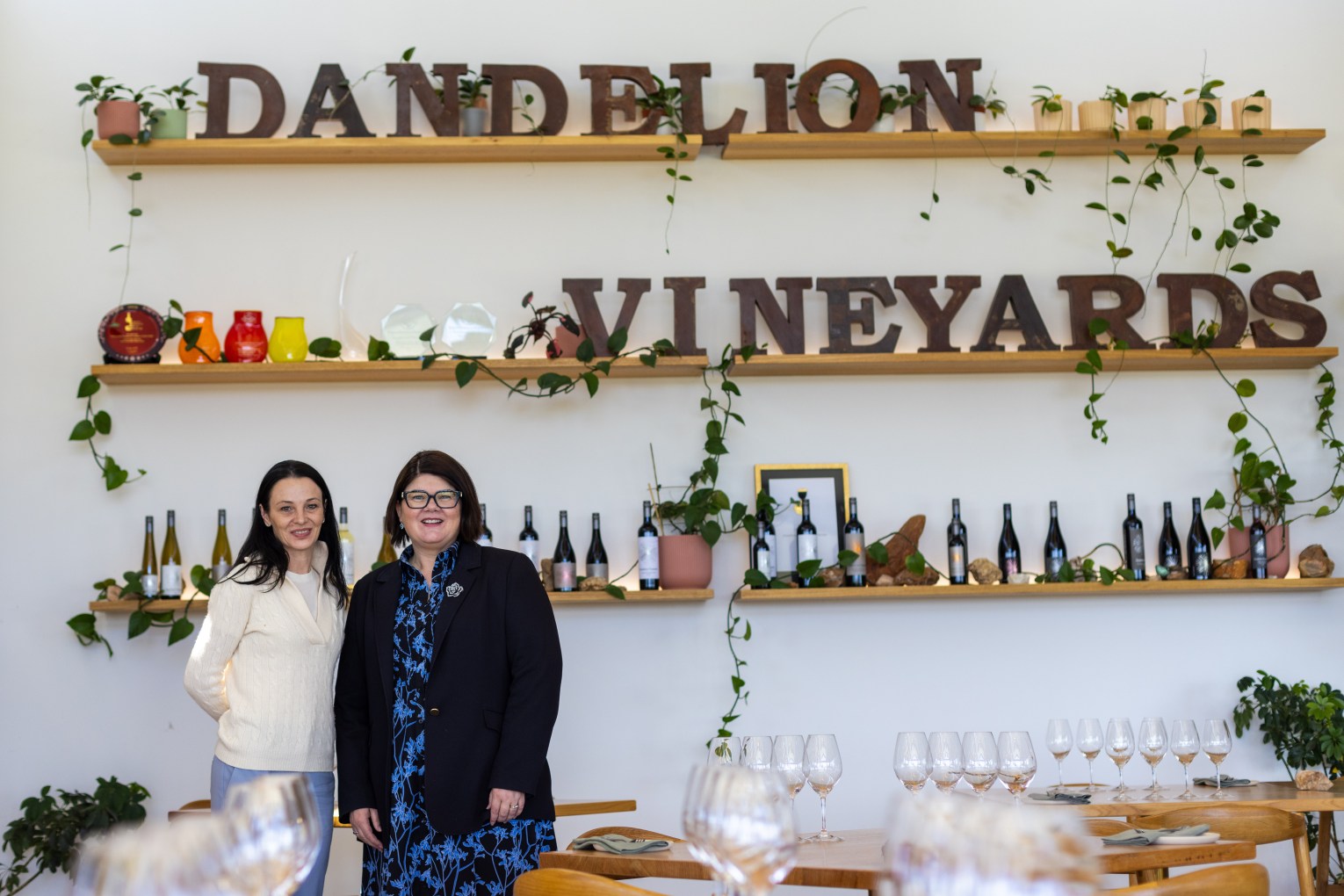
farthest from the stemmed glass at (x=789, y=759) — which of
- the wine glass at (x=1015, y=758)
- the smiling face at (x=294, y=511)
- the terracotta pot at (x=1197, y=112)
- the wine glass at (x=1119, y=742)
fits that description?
the terracotta pot at (x=1197, y=112)

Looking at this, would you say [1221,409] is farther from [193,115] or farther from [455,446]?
[193,115]

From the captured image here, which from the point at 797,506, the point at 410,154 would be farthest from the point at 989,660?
the point at 410,154

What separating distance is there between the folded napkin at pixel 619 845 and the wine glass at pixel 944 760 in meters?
0.57

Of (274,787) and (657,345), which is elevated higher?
(657,345)

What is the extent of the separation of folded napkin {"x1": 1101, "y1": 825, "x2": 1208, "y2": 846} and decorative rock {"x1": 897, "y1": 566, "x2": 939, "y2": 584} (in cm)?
153

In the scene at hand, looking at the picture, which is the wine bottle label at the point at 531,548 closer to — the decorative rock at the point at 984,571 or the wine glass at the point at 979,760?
the decorative rock at the point at 984,571

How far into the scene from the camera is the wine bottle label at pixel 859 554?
4113 mm

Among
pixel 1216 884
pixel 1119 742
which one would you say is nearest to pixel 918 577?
pixel 1119 742

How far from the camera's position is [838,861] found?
7.99 ft

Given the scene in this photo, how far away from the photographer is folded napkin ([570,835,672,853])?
257 cm

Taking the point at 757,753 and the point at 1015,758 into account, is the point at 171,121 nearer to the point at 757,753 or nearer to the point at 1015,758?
the point at 757,753

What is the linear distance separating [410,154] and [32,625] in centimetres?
189

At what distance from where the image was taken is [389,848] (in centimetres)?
274

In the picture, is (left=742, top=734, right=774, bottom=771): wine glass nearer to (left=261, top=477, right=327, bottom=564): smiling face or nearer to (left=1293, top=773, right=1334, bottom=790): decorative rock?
(left=261, top=477, right=327, bottom=564): smiling face
